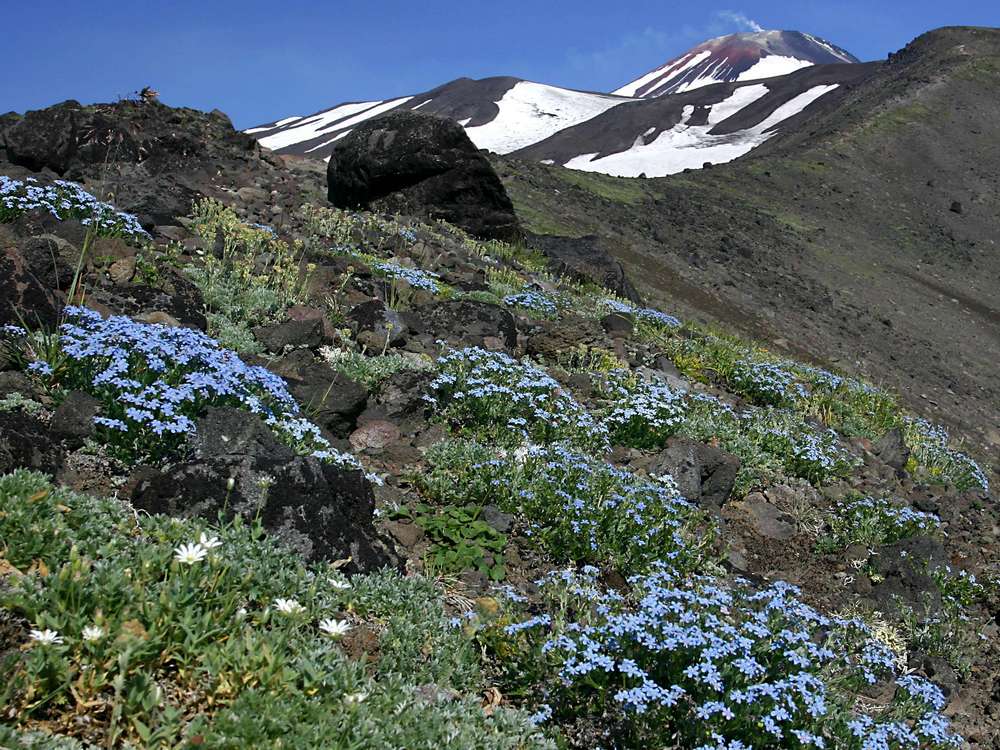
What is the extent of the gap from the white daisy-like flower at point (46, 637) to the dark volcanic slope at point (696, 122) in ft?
213

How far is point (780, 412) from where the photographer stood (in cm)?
1055

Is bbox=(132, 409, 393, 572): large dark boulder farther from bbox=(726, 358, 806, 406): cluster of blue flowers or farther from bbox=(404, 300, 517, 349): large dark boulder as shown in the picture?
bbox=(726, 358, 806, 406): cluster of blue flowers

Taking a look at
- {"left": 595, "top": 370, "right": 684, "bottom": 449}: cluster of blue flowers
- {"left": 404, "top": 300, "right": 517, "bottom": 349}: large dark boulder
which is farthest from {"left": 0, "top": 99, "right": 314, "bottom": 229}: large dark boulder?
{"left": 595, "top": 370, "right": 684, "bottom": 449}: cluster of blue flowers

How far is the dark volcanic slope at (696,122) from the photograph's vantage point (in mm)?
69562

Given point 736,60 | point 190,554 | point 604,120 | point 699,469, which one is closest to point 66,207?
point 190,554

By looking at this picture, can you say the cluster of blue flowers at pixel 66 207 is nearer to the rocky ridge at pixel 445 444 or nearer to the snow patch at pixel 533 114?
the rocky ridge at pixel 445 444

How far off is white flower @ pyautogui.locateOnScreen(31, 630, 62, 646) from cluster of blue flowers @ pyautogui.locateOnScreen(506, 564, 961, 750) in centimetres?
217

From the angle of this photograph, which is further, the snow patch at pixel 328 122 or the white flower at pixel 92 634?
the snow patch at pixel 328 122

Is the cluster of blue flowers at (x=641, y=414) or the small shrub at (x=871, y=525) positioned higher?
the cluster of blue flowers at (x=641, y=414)

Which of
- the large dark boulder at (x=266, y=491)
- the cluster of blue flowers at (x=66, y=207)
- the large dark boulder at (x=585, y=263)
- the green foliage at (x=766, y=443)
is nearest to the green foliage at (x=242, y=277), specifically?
the cluster of blue flowers at (x=66, y=207)

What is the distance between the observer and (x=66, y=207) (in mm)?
8562

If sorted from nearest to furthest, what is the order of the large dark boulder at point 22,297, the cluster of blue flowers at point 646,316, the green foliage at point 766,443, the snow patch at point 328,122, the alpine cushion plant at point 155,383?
the alpine cushion plant at point 155,383, the large dark boulder at point 22,297, the green foliage at point 766,443, the cluster of blue flowers at point 646,316, the snow patch at point 328,122

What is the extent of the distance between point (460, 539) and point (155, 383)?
2238 millimetres

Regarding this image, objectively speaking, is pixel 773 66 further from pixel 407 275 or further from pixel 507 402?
pixel 507 402
